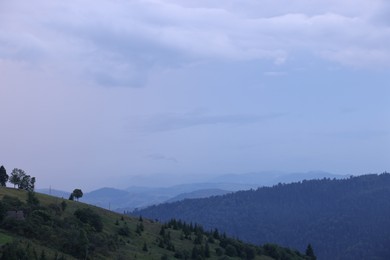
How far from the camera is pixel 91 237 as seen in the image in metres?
84.4

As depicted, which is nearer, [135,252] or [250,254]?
[135,252]

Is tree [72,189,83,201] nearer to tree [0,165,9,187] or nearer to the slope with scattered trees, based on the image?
the slope with scattered trees

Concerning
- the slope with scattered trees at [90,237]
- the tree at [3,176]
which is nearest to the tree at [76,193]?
the slope with scattered trees at [90,237]

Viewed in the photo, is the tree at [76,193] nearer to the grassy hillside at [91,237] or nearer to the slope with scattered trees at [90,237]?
the slope with scattered trees at [90,237]

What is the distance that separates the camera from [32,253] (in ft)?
214

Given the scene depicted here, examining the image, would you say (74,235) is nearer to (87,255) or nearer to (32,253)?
(87,255)

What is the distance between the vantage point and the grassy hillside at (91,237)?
73062mm

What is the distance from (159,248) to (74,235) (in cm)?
2983

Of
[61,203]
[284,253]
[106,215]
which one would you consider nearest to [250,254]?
[284,253]

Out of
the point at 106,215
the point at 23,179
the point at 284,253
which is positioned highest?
the point at 23,179

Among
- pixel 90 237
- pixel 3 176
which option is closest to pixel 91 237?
pixel 90 237

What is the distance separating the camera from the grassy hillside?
73062 mm

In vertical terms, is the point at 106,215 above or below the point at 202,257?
above

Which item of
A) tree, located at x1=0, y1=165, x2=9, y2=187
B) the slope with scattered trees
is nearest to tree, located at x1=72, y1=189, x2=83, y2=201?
the slope with scattered trees
